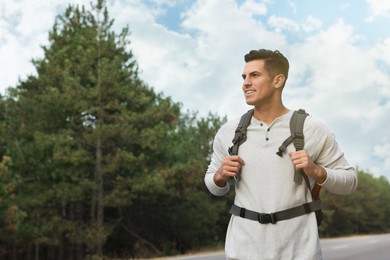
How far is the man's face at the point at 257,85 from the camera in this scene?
264 centimetres

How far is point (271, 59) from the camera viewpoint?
8.79ft

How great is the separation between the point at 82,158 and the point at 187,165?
4.99m

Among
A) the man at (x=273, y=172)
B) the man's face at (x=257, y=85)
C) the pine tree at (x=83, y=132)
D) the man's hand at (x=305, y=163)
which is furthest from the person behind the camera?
the pine tree at (x=83, y=132)

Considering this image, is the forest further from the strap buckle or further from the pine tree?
the strap buckle

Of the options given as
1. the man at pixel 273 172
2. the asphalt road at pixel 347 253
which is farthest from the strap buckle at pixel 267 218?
the asphalt road at pixel 347 253

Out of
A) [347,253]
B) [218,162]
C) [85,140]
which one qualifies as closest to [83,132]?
[85,140]

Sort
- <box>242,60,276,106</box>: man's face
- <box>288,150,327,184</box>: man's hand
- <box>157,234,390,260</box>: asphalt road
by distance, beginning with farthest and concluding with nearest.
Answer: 1. <box>157,234,390,260</box>: asphalt road
2. <box>242,60,276,106</box>: man's face
3. <box>288,150,327,184</box>: man's hand

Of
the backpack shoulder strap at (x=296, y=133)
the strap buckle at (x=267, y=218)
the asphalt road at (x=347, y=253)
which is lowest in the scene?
the asphalt road at (x=347, y=253)

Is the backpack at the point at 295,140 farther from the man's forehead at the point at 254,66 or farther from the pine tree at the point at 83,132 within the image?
the pine tree at the point at 83,132

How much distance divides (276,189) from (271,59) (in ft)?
1.90

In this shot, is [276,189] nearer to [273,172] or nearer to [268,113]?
[273,172]

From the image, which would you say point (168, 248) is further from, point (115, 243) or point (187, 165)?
point (187, 165)

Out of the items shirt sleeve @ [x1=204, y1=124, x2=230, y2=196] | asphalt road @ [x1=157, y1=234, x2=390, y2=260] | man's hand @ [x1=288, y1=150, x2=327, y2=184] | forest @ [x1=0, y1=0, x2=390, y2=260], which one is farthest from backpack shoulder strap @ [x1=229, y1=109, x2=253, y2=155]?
forest @ [x1=0, y1=0, x2=390, y2=260]

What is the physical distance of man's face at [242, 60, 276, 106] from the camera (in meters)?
2.64
